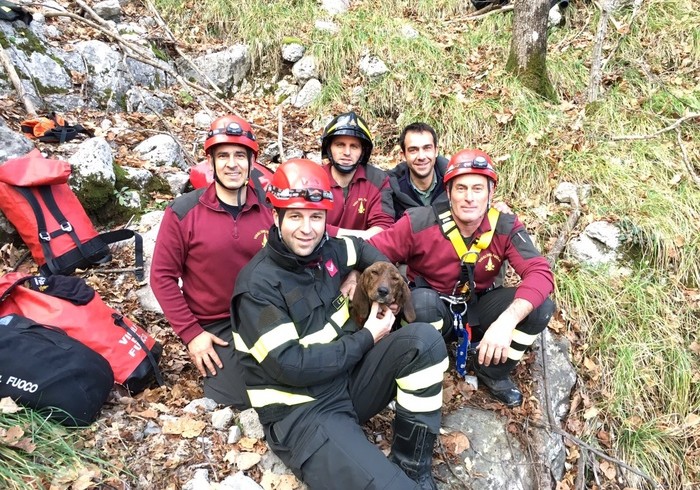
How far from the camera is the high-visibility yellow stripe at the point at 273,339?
2598mm

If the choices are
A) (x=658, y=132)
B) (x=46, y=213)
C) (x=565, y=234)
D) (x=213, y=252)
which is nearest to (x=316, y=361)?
(x=213, y=252)

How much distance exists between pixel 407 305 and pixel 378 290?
38cm

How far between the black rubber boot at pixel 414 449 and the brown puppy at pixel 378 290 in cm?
74

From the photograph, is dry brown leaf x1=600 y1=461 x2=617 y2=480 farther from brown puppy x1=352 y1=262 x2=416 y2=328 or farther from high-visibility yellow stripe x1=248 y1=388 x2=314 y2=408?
high-visibility yellow stripe x1=248 y1=388 x2=314 y2=408

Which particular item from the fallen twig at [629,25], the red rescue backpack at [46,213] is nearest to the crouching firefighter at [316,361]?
the red rescue backpack at [46,213]

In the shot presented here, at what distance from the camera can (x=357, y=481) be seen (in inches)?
97.3

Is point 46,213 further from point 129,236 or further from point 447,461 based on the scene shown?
point 447,461

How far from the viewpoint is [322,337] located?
2.89 metres

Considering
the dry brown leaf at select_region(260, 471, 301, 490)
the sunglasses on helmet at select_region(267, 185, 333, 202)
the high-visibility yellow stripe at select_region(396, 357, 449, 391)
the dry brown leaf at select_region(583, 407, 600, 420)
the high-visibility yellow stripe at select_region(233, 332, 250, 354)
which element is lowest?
the dry brown leaf at select_region(583, 407, 600, 420)

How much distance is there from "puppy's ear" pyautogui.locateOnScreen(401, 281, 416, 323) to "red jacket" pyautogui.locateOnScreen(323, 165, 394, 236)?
62.7 inches

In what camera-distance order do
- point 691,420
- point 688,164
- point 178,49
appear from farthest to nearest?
point 178,49 < point 688,164 < point 691,420

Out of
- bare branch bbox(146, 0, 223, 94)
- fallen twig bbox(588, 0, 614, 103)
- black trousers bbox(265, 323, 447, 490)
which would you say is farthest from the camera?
bare branch bbox(146, 0, 223, 94)

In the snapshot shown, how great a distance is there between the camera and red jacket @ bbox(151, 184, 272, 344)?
3475mm

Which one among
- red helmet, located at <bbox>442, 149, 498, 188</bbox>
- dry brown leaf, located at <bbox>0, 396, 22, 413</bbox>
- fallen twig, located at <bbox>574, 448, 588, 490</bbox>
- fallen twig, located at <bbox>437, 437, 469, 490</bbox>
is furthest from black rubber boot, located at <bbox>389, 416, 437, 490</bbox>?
dry brown leaf, located at <bbox>0, 396, 22, 413</bbox>
